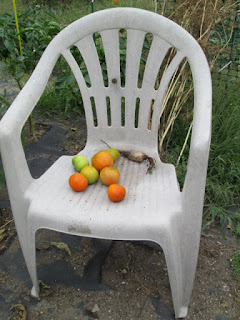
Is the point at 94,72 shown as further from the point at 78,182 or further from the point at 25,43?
the point at 25,43

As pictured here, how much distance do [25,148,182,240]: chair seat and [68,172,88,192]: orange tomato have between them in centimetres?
3

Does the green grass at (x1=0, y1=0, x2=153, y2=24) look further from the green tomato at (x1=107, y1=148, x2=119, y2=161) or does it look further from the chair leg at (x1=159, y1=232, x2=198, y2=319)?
the chair leg at (x1=159, y1=232, x2=198, y2=319)

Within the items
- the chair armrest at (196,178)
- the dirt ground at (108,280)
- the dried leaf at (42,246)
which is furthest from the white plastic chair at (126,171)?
the dried leaf at (42,246)

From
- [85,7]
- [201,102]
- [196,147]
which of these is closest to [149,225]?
[196,147]

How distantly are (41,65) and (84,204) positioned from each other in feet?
2.33

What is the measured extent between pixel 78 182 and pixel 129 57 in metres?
0.72

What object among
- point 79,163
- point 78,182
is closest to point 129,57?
point 79,163

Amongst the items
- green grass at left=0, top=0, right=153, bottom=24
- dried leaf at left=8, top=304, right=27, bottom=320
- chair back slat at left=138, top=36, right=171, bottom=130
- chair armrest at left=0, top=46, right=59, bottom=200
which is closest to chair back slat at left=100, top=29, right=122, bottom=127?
chair back slat at left=138, top=36, right=171, bottom=130

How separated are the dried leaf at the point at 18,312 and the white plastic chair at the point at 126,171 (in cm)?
9

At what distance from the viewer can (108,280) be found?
5.24 ft

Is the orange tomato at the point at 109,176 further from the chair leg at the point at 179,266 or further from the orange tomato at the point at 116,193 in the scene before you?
the chair leg at the point at 179,266

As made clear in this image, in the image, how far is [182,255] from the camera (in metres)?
1.26

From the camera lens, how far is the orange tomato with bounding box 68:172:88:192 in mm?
1362

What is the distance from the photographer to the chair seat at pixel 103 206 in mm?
1204
